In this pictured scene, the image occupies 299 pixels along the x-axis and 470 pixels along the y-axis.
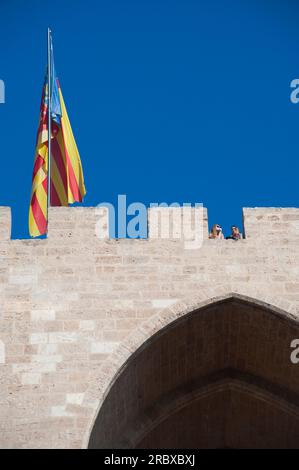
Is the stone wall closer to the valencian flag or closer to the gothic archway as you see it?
the gothic archway

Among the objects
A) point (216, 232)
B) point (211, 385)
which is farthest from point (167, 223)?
point (211, 385)

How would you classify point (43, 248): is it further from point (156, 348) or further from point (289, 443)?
point (289, 443)

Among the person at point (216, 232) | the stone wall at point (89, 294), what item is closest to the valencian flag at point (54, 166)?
the stone wall at point (89, 294)

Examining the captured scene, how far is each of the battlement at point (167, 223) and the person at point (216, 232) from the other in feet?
0.78

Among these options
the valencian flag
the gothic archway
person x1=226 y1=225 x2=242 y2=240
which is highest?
the valencian flag

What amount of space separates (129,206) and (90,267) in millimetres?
920

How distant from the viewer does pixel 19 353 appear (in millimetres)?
11047

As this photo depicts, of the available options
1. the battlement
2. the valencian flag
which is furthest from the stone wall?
the valencian flag

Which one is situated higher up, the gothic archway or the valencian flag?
the valencian flag

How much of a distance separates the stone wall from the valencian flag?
1.19 metres

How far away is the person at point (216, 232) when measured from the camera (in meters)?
12.1

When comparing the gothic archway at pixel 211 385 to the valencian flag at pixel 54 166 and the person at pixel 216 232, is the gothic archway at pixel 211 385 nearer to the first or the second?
the person at pixel 216 232

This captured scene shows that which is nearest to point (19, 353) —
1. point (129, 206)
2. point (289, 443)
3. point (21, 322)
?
point (21, 322)

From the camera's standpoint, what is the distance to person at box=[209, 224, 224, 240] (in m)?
12.1
